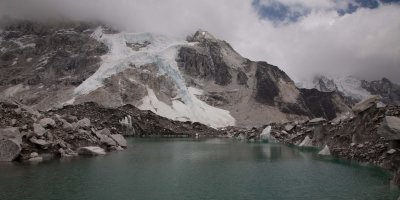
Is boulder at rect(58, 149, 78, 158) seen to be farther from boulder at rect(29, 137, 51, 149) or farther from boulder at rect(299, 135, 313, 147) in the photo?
boulder at rect(299, 135, 313, 147)

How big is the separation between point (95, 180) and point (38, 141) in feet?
56.9

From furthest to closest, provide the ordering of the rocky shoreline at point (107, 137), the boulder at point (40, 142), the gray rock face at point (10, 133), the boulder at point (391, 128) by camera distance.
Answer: the boulder at point (40, 142) → the rocky shoreline at point (107, 137) → the gray rock face at point (10, 133) → the boulder at point (391, 128)

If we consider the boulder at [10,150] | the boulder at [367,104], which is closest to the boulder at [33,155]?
the boulder at [10,150]

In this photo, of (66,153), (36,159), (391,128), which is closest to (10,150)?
(36,159)

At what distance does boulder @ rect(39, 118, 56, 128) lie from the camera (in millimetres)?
57281

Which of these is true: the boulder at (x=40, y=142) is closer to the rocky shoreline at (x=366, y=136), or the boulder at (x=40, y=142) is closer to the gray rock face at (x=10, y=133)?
the gray rock face at (x=10, y=133)

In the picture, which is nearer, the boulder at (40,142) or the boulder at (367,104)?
the boulder at (40,142)

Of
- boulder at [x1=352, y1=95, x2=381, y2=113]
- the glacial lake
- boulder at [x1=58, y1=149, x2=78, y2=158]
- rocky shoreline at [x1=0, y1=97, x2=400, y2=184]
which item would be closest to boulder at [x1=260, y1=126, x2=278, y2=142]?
rocky shoreline at [x1=0, y1=97, x2=400, y2=184]

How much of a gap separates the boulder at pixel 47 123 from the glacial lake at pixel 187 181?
785 centimetres

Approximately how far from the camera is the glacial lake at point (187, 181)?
→ 3284 cm

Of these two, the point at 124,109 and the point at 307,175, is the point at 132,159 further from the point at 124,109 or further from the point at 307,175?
the point at 124,109

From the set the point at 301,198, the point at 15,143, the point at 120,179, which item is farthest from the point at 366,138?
the point at 15,143

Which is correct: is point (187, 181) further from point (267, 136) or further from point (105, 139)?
point (267, 136)

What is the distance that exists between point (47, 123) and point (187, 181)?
27421 mm
